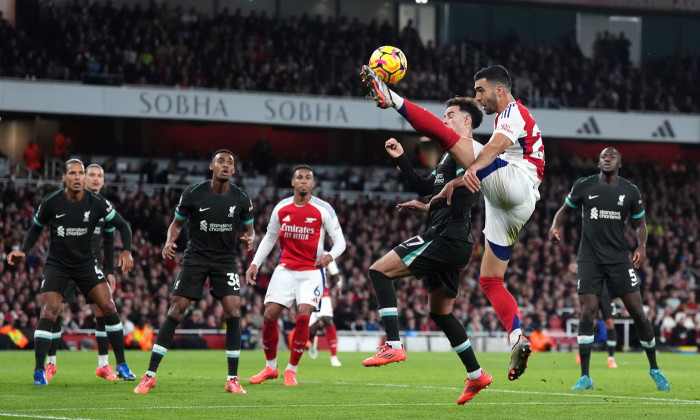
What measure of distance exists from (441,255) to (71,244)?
4.99 metres

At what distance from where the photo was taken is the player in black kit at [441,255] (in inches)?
362

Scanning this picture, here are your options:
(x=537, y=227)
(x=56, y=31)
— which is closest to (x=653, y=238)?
(x=537, y=227)

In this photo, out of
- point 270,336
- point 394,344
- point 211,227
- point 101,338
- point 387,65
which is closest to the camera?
point 394,344

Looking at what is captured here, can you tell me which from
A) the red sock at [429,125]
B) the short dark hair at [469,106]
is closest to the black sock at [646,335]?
the short dark hair at [469,106]

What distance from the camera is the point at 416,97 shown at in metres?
35.6

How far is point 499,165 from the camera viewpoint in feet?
29.5

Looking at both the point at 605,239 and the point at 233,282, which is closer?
the point at 233,282

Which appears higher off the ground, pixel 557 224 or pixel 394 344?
pixel 557 224

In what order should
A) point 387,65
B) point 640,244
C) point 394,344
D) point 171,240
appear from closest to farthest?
point 394,344
point 387,65
point 171,240
point 640,244

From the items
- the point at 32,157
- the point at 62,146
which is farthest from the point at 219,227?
the point at 62,146

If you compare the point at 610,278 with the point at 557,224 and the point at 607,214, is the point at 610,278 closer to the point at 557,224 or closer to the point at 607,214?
the point at 607,214

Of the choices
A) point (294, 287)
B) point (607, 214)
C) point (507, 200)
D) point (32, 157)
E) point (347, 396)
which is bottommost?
point (347, 396)

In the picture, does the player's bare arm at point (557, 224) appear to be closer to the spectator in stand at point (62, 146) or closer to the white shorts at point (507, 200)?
the white shorts at point (507, 200)

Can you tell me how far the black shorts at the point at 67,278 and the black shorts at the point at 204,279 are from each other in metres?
1.40
